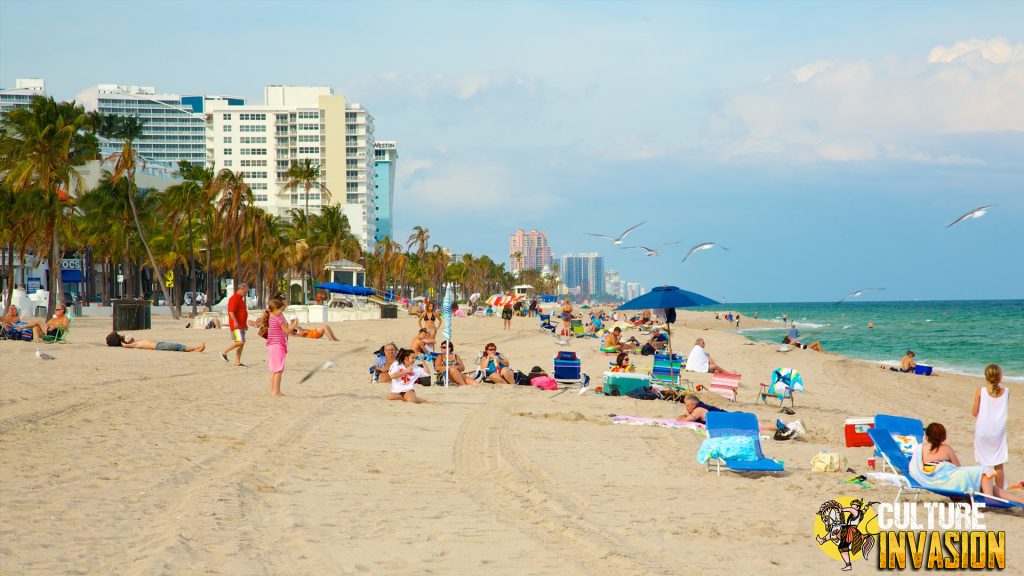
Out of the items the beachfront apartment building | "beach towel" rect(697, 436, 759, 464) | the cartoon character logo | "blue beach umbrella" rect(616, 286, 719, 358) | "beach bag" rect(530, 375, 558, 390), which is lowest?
the cartoon character logo

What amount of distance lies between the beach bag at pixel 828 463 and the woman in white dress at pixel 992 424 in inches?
48.2

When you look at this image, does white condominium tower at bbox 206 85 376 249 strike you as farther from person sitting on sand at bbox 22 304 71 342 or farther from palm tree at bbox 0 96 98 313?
person sitting on sand at bbox 22 304 71 342

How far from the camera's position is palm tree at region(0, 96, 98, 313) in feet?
120

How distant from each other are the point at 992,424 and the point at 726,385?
7932 mm

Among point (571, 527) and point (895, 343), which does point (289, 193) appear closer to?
point (895, 343)

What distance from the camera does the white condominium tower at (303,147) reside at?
148 meters

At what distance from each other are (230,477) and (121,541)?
1915 mm

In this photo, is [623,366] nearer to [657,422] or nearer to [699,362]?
[699,362]

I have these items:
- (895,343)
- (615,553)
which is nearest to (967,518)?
(615,553)

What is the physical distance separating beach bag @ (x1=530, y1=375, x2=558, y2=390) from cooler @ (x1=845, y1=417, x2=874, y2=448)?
6637 mm

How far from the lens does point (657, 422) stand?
40.2 feet

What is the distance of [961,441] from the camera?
12555 mm

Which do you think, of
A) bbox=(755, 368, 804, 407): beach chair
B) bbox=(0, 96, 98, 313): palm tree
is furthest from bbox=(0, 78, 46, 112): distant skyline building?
bbox=(755, 368, 804, 407): beach chair

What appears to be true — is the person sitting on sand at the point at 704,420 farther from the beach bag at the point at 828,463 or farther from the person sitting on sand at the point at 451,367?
the person sitting on sand at the point at 451,367
